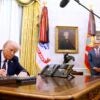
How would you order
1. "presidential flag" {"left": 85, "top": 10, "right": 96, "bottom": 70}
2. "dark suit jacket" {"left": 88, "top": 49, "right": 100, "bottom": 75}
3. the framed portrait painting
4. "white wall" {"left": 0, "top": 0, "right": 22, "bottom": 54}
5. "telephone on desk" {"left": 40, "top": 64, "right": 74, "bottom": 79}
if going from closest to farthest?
"telephone on desk" {"left": 40, "top": 64, "right": 74, "bottom": 79}
"dark suit jacket" {"left": 88, "top": 49, "right": 100, "bottom": 75}
"white wall" {"left": 0, "top": 0, "right": 22, "bottom": 54}
"presidential flag" {"left": 85, "top": 10, "right": 96, "bottom": 70}
the framed portrait painting

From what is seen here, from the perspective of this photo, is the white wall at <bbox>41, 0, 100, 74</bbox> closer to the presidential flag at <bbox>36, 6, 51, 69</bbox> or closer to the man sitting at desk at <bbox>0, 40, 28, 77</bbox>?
the presidential flag at <bbox>36, 6, 51, 69</bbox>

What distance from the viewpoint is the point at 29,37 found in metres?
6.86

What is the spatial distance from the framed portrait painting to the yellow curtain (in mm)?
765

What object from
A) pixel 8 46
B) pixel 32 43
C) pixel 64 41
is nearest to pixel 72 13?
pixel 64 41

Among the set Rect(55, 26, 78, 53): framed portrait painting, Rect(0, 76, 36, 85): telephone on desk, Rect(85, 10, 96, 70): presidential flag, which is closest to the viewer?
Rect(0, 76, 36, 85): telephone on desk

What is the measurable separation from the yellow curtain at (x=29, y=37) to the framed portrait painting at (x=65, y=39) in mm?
765

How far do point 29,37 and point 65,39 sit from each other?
116cm

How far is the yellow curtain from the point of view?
6.76 m

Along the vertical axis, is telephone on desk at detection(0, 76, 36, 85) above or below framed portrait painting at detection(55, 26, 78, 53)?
below

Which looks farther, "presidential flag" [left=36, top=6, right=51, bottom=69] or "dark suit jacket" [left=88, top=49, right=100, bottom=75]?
"presidential flag" [left=36, top=6, right=51, bottom=69]

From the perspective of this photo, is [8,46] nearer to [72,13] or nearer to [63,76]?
[63,76]

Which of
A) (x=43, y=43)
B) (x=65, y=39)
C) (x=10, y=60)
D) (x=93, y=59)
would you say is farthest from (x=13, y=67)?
(x=65, y=39)

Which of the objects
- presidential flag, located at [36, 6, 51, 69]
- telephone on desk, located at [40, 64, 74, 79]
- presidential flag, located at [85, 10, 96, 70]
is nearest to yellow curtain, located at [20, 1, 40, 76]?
presidential flag, located at [36, 6, 51, 69]

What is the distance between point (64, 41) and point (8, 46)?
13.8 feet
